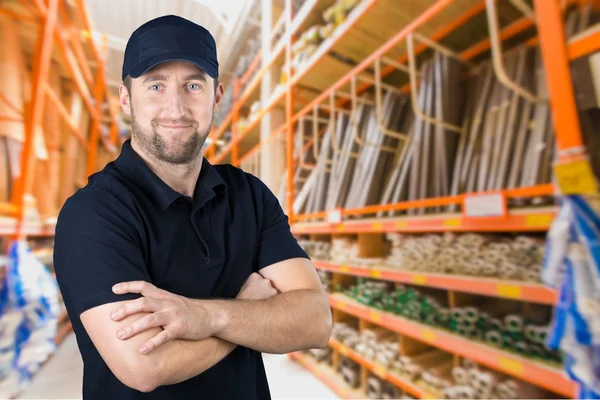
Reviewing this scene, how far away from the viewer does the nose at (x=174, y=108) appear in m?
1.03

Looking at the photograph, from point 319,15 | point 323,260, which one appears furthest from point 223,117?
point 323,260

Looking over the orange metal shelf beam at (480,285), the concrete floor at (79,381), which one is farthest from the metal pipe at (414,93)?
the concrete floor at (79,381)

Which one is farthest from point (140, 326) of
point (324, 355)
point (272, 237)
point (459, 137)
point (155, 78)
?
point (324, 355)

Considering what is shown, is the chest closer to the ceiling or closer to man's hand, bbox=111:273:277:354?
man's hand, bbox=111:273:277:354

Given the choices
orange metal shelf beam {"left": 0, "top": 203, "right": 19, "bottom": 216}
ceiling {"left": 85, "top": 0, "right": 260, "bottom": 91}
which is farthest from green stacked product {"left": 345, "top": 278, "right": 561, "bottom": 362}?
ceiling {"left": 85, "top": 0, "right": 260, "bottom": 91}

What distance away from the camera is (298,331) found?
979 mm

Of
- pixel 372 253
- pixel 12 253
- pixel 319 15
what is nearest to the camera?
pixel 12 253

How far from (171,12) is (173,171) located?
608cm

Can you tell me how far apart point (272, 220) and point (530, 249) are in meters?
1.43

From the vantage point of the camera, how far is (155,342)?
0.73m

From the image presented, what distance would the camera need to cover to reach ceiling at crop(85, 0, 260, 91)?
18.6ft

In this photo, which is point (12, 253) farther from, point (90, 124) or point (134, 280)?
point (90, 124)

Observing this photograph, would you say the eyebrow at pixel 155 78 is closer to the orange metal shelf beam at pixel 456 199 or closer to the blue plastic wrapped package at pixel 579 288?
the blue plastic wrapped package at pixel 579 288

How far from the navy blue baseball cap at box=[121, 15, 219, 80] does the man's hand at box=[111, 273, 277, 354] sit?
0.72m
